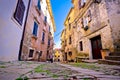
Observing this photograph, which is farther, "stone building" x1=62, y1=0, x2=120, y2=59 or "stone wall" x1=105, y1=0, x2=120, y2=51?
"stone building" x1=62, y1=0, x2=120, y2=59

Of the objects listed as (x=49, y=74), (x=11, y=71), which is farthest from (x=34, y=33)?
(x=49, y=74)

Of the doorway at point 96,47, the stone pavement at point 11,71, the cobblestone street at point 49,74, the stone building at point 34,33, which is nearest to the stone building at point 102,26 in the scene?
the doorway at point 96,47

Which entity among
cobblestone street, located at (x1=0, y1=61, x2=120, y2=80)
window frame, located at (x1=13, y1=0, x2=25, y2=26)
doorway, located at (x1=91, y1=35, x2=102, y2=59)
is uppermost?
window frame, located at (x1=13, y1=0, x2=25, y2=26)

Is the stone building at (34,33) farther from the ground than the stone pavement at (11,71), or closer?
farther from the ground

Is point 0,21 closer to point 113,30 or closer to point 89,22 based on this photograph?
point 113,30

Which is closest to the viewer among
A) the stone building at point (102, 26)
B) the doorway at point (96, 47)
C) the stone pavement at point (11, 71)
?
the stone pavement at point (11, 71)

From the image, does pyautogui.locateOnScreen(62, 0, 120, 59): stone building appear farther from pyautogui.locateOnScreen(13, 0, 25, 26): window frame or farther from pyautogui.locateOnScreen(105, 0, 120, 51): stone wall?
pyautogui.locateOnScreen(13, 0, 25, 26): window frame

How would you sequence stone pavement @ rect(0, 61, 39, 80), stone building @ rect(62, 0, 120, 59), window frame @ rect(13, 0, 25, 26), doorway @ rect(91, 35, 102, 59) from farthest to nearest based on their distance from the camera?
1. doorway @ rect(91, 35, 102, 59)
2. stone building @ rect(62, 0, 120, 59)
3. window frame @ rect(13, 0, 25, 26)
4. stone pavement @ rect(0, 61, 39, 80)

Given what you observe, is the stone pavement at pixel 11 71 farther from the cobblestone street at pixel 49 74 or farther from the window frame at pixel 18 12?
the window frame at pixel 18 12

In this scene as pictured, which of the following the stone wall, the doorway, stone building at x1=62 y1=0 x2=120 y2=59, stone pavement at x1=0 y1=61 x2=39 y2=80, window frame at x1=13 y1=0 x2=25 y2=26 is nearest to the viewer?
stone pavement at x1=0 y1=61 x2=39 y2=80

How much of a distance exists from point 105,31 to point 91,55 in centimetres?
274

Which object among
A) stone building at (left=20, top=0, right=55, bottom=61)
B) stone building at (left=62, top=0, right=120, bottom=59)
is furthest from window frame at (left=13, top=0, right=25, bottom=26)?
stone building at (left=62, top=0, right=120, bottom=59)

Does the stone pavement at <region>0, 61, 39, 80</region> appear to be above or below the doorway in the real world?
below

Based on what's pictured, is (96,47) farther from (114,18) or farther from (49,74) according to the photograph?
(49,74)
